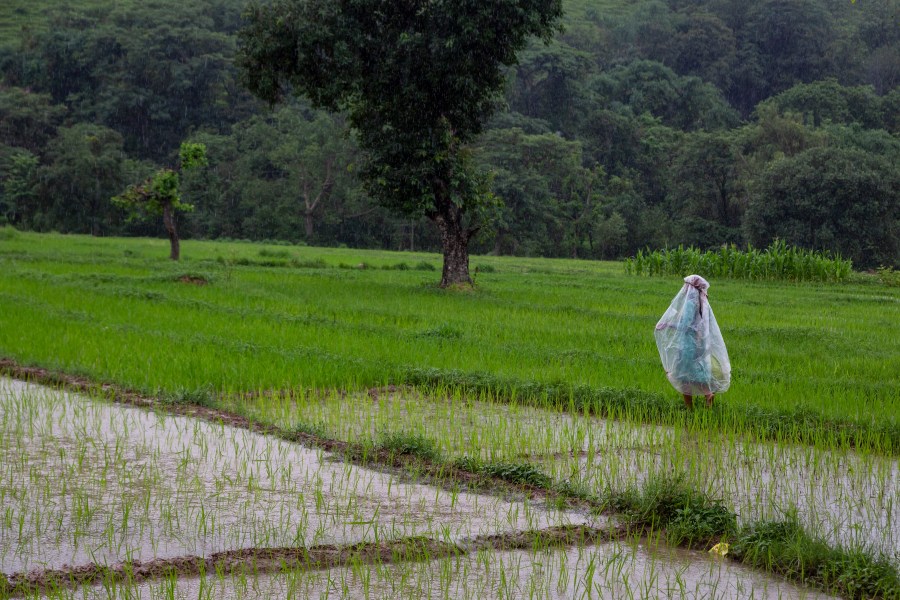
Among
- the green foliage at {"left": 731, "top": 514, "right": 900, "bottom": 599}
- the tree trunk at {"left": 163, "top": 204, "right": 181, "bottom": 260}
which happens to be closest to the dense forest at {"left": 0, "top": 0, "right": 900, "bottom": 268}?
the tree trunk at {"left": 163, "top": 204, "right": 181, "bottom": 260}

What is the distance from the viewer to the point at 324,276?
22.7m

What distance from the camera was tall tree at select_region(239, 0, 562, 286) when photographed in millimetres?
18531

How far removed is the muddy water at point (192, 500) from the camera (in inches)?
197

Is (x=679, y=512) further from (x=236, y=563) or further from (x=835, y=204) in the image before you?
(x=835, y=204)

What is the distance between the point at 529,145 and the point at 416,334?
3767cm

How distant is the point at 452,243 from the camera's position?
20.1m

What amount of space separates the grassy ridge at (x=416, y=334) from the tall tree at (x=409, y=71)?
2029 mm

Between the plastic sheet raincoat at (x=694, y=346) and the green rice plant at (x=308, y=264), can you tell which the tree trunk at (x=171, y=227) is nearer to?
the green rice plant at (x=308, y=264)

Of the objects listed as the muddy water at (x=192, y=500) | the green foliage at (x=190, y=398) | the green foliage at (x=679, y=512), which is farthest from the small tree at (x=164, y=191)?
the green foliage at (x=679, y=512)

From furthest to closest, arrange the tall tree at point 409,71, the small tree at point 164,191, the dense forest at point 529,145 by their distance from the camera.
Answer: the dense forest at point 529,145 → the small tree at point 164,191 → the tall tree at point 409,71

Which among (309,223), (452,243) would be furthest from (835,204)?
(452,243)

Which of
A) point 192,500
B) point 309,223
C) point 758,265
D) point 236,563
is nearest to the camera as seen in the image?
point 236,563

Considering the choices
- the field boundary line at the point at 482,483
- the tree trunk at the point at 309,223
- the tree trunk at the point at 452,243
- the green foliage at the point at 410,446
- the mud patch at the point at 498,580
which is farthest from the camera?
the tree trunk at the point at 309,223

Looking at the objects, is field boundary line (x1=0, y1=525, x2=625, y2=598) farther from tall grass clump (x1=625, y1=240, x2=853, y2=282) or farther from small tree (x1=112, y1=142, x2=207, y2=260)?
tall grass clump (x1=625, y1=240, x2=853, y2=282)
